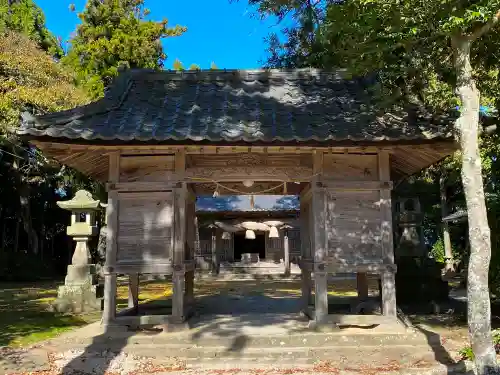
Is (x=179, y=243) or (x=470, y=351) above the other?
(x=179, y=243)

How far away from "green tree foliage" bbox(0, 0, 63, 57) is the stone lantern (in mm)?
16526

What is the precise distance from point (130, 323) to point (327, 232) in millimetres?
3909

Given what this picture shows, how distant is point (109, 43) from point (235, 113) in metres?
20.5

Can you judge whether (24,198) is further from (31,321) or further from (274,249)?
(31,321)

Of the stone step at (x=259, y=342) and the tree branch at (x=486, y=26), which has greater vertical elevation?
the tree branch at (x=486, y=26)

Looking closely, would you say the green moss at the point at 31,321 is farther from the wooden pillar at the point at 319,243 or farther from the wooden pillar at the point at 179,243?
the wooden pillar at the point at 319,243

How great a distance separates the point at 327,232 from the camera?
321 inches

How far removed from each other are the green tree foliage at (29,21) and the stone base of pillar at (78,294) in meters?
18.3

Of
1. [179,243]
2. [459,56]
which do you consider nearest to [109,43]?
[179,243]

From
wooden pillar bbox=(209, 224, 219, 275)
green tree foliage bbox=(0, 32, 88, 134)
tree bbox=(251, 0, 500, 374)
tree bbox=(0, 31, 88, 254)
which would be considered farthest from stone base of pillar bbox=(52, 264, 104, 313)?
wooden pillar bbox=(209, 224, 219, 275)

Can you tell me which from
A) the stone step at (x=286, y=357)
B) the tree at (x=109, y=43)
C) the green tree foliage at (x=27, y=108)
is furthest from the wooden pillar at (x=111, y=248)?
the tree at (x=109, y=43)

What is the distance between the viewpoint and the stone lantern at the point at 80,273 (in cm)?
1279

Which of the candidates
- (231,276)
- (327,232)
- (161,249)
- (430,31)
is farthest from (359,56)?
(231,276)

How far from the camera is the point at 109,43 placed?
Answer: 2623 cm
